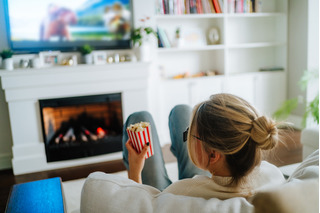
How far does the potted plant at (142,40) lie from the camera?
3.30 meters

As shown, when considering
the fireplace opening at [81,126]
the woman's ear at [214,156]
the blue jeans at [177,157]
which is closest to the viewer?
the woman's ear at [214,156]

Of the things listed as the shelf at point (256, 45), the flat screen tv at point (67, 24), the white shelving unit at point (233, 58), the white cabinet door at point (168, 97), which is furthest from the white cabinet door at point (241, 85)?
the flat screen tv at point (67, 24)

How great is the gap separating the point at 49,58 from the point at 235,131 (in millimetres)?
2761

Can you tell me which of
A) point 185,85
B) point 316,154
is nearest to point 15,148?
point 185,85

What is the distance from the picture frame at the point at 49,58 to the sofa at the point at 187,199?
8.61 feet

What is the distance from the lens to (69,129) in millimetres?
3303

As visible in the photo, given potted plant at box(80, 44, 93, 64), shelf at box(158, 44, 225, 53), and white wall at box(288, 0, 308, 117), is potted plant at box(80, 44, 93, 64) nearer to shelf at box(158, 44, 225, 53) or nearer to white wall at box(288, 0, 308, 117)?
shelf at box(158, 44, 225, 53)

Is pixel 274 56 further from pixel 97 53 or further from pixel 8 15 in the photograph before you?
pixel 8 15

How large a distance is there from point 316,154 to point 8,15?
296cm

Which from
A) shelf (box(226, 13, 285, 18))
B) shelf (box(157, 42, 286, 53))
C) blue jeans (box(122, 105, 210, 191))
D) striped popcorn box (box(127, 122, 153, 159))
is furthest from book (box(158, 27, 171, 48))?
striped popcorn box (box(127, 122, 153, 159))

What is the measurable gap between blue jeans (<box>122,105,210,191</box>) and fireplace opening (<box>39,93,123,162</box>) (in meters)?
1.57

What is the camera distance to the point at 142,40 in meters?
3.47

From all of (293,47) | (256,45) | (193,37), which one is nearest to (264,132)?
(193,37)

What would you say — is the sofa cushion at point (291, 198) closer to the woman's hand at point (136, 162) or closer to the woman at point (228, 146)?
the woman at point (228, 146)
